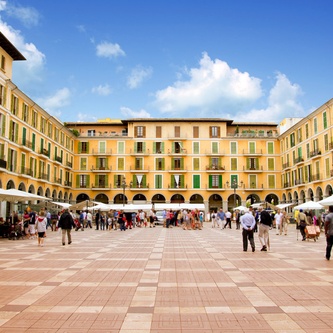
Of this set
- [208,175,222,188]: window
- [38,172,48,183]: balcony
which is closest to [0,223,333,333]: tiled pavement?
[38,172,48,183]: balcony

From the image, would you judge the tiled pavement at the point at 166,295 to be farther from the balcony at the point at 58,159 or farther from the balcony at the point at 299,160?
the balcony at the point at 58,159

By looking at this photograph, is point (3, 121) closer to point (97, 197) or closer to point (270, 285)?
point (97, 197)

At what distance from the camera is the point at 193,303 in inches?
240

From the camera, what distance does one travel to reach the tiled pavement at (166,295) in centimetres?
499

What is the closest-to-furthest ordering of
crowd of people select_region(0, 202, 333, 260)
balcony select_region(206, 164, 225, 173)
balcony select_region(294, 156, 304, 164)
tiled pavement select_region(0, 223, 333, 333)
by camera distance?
tiled pavement select_region(0, 223, 333, 333), crowd of people select_region(0, 202, 333, 260), balcony select_region(294, 156, 304, 164), balcony select_region(206, 164, 225, 173)

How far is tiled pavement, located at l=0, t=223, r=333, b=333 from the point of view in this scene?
499 cm

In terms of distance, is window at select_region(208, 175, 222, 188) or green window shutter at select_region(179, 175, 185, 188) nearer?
window at select_region(208, 175, 222, 188)

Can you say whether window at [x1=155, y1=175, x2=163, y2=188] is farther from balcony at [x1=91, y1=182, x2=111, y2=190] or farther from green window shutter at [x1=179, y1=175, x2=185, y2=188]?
balcony at [x1=91, y1=182, x2=111, y2=190]

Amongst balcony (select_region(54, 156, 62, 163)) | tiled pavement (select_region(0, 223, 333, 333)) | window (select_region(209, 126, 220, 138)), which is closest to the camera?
tiled pavement (select_region(0, 223, 333, 333))

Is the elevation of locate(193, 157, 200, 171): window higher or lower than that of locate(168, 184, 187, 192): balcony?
higher

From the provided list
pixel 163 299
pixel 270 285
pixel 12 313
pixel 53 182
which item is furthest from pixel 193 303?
pixel 53 182

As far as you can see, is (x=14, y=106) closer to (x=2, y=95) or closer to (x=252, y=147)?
(x=2, y=95)

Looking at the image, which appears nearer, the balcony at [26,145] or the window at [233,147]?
the balcony at [26,145]

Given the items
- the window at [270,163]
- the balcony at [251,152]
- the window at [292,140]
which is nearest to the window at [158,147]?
the balcony at [251,152]
